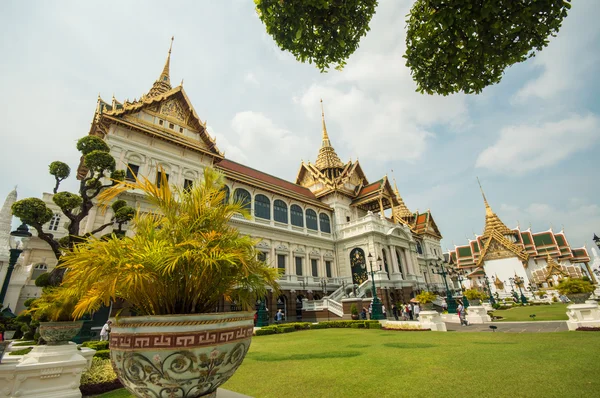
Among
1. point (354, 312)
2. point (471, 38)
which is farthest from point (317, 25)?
point (354, 312)

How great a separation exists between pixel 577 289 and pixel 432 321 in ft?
17.0

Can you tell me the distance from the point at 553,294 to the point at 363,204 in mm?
25402

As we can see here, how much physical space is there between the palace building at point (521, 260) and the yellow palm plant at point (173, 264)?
1809 inches

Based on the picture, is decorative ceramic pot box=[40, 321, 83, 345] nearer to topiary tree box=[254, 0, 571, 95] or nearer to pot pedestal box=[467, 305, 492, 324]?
topiary tree box=[254, 0, 571, 95]

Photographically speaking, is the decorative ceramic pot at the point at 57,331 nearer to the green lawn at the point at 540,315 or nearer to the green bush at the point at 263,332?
the green bush at the point at 263,332

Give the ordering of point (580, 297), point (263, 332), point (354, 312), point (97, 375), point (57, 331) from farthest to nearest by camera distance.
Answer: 1. point (354, 312)
2. point (263, 332)
3. point (580, 297)
4. point (97, 375)
5. point (57, 331)

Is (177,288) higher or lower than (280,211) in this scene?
lower

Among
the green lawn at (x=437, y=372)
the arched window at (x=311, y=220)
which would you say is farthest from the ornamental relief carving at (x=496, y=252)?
the green lawn at (x=437, y=372)

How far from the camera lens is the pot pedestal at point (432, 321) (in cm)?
1202

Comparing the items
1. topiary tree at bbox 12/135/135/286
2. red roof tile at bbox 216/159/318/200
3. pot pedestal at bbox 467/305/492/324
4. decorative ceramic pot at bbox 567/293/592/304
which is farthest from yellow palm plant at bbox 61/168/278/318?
red roof tile at bbox 216/159/318/200

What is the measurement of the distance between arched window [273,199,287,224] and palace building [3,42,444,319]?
0.31 feet

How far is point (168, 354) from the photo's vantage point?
202cm

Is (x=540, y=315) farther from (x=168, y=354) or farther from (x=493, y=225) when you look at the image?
(x=493, y=225)

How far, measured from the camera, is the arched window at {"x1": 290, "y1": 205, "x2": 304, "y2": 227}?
1059 inches
